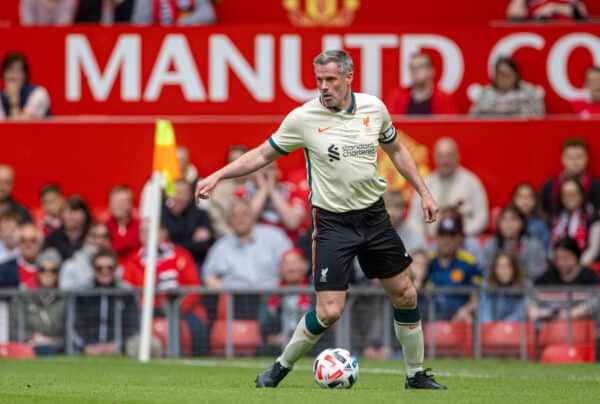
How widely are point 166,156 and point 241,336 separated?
201 cm

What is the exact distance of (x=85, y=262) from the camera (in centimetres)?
1511

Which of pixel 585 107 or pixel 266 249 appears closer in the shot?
pixel 266 249

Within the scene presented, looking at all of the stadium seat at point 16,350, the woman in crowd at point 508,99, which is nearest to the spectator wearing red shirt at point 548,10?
the woman in crowd at point 508,99

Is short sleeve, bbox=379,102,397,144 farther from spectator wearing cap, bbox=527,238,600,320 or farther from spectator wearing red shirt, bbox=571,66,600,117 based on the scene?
spectator wearing red shirt, bbox=571,66,600,117

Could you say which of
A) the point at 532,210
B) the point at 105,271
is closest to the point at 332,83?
the point at 105,271

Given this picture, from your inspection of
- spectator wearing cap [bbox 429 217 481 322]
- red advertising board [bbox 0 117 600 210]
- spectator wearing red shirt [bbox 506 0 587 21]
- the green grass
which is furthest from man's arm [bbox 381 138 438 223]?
spectator wearing red shirt [bbox 506 0 587 21]

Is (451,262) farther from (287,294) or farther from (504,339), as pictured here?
(287,294)

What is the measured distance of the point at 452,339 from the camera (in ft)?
46.2

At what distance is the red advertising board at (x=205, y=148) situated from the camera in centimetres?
1675

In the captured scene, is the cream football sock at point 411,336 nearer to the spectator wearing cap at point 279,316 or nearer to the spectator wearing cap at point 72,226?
the spectator wearing cap at point 279,316

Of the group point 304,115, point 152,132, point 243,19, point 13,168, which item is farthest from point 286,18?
point 304,115

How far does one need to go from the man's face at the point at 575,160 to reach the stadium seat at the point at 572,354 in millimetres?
2610

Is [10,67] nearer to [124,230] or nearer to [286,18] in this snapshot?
[124,230]

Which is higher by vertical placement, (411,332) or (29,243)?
(29,243)
